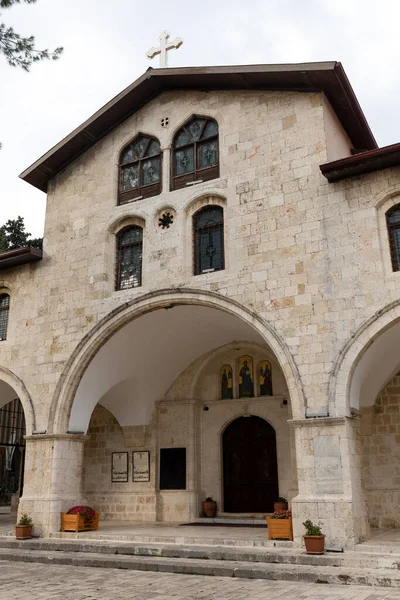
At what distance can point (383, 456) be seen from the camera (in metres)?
11.6

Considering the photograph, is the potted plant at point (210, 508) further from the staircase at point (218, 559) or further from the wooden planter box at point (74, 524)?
the staircase at point (218, 559)

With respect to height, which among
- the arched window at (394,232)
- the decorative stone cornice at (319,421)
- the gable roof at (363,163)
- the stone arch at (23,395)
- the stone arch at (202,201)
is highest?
the stone arch at (202,201)

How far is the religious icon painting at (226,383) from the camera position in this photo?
46.9 feet

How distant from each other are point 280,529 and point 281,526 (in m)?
0.05

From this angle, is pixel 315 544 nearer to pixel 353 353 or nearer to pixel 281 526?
pixel 281 526

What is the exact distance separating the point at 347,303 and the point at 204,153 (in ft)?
16.4

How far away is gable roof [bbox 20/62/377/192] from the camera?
447 inches

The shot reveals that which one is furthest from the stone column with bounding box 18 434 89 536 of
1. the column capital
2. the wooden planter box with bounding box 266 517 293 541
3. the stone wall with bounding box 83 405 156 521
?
the wooden planter box with bounding box 266 517 293 541

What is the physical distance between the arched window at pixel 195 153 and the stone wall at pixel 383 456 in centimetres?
588

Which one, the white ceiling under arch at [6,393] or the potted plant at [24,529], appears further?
the white ceiling under arch at [6,393]

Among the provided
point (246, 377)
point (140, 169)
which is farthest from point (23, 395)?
point (140, 169)

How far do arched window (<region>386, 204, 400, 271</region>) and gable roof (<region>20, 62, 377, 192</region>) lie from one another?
2920 mm

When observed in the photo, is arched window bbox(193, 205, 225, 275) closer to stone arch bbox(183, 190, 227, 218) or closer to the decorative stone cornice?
stone arch bbox(183, 190, 227, 218)

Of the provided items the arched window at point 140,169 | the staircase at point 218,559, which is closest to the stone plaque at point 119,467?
the staircase at point 218,559
